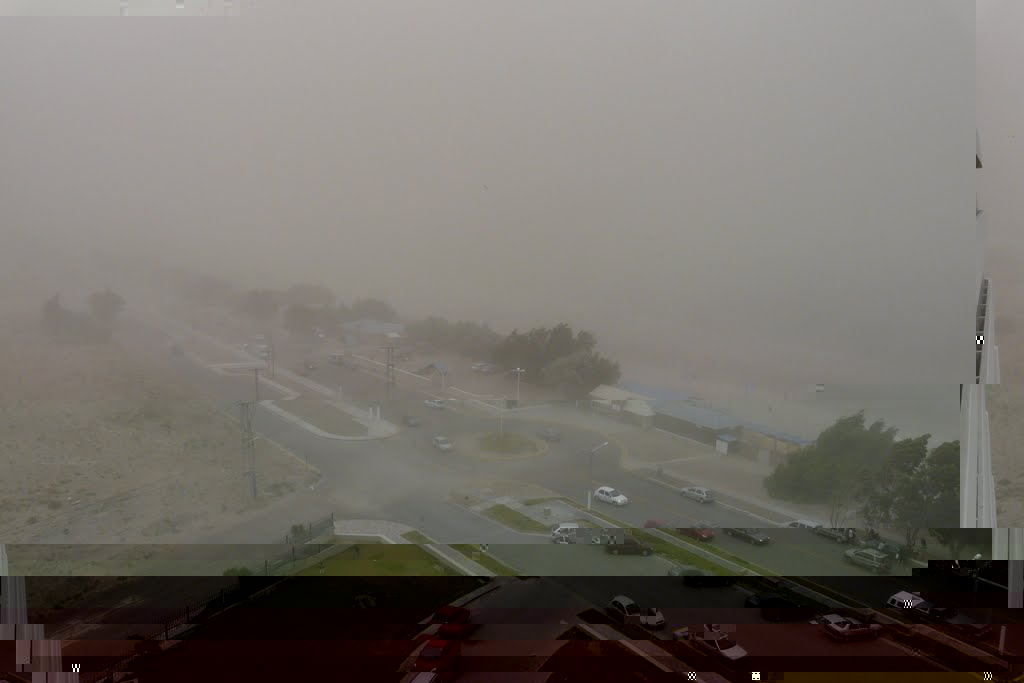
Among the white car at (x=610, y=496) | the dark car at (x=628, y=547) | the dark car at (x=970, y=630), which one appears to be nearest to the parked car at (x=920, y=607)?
the dark car at (x=970, y=630)

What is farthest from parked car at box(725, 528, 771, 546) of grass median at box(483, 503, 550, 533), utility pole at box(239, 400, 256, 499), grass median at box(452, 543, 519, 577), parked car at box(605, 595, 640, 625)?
utility pole at box(239, 400, 256, 499)

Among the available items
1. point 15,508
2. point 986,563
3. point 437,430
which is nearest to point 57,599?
point 15,508

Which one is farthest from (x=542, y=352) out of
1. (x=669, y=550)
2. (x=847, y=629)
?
(x=847, y=629)

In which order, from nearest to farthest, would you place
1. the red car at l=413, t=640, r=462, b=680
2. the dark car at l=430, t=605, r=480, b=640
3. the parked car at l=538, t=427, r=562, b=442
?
the red car at l=413, t=640, r=462, b=680 < the dark car at l=430, t=605, r=480, b=640 < the parked car at l=538, t=427, r=562, b=442

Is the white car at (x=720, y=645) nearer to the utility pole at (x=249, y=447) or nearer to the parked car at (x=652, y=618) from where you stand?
the parked car at (x=652, y=618)

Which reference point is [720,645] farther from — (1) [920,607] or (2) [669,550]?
(1) [920,607]

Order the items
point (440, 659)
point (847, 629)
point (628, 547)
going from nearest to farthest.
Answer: point (440, 659) < point (847, 629) < point (628, 547)

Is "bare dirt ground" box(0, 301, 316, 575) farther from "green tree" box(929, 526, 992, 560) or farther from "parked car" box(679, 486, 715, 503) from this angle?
"green tree" box(929, 526, 992, 560)
